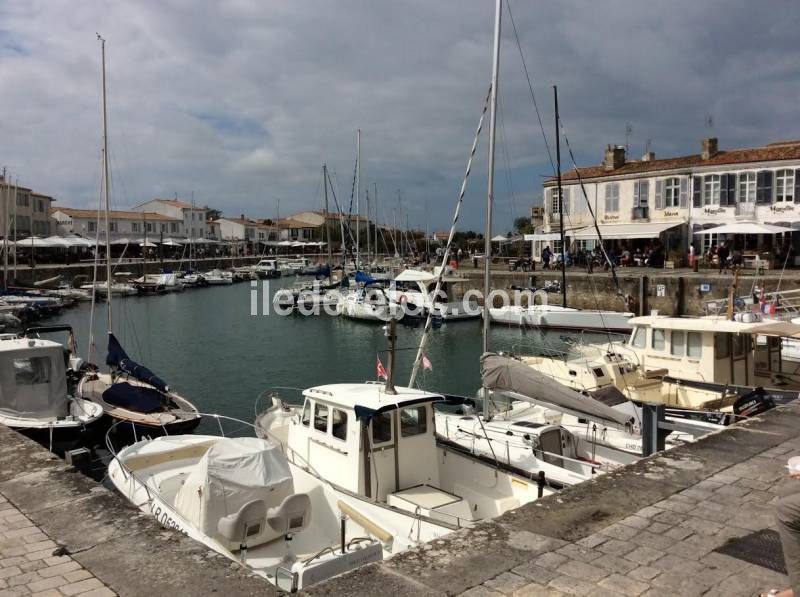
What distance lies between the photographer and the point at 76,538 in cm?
595

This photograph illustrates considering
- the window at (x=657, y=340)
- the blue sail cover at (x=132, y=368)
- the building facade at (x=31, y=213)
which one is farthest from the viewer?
the building facade at (x=31, y=213)

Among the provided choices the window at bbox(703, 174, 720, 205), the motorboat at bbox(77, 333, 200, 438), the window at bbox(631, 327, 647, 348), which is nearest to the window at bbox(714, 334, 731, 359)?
the window at bbox(631, 327, 647, 348)

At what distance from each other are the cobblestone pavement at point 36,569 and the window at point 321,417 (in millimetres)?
4752

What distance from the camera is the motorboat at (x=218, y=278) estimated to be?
230 ft

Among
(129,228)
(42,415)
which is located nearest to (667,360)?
(42,415)

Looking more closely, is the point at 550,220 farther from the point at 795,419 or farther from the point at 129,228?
the point at 129,228

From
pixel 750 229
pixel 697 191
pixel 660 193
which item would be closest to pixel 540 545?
pixel 750 229

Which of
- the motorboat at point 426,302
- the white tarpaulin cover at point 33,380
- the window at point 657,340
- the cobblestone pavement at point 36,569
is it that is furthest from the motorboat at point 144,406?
the motorboat at point 426,302

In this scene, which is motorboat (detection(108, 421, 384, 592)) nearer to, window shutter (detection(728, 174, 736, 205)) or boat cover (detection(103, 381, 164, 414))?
boat cover (detection(103, 381, 164, 414))

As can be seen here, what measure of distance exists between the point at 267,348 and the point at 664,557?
29204 mm

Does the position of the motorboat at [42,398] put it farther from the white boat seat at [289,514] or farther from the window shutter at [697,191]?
the window shutter at [697,191]

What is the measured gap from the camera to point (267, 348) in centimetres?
3278

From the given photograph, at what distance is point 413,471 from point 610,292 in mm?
30087

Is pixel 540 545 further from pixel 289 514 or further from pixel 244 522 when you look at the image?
pixel 244 522
